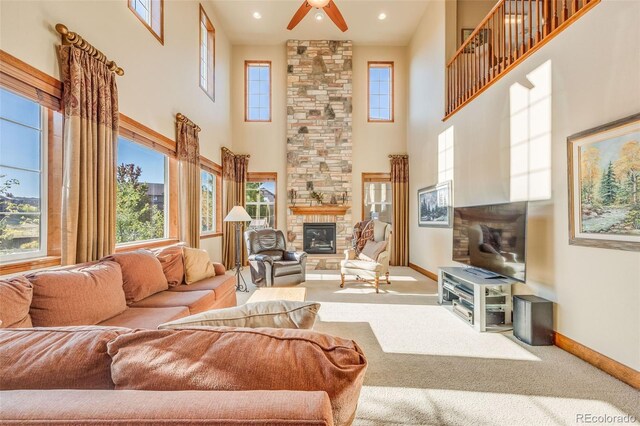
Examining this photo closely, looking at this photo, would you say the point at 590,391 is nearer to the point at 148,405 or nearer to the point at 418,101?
the point at 148,405

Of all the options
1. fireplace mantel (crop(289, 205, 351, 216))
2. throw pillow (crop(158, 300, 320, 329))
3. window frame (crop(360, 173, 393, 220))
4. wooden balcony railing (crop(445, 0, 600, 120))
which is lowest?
throw pillow (crop(158, 300, 320, 329))

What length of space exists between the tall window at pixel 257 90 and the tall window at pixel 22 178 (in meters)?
5.30

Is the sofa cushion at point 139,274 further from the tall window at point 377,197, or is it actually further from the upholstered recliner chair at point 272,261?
the tall window at point 377,197

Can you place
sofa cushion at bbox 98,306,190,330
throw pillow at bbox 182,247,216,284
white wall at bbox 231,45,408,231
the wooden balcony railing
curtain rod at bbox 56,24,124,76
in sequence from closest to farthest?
sofa cushion at bbox 98,306,190,330 → curtain rod at bbox 56,24,124,76 → the wooden balcony railing → throw pillow at bbox 182,247,216,284 → white wall at bbox 231,45,408,231

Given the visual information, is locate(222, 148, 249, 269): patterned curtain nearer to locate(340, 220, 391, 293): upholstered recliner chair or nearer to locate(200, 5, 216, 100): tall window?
locate(200, 5, 216, 100): tall window

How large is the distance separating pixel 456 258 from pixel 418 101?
3.92m

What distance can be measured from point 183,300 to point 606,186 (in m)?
3.43

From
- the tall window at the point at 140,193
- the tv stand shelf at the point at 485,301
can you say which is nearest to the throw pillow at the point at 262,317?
the tv stand shelf at the point at 485,301

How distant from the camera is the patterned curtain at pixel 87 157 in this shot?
8.17ft

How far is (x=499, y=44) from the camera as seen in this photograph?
3.86 m

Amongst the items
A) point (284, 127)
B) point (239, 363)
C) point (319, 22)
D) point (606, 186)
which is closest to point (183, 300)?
point (239, 363)

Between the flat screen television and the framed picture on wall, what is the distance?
982 millimetres

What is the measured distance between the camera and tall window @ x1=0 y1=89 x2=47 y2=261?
224cm

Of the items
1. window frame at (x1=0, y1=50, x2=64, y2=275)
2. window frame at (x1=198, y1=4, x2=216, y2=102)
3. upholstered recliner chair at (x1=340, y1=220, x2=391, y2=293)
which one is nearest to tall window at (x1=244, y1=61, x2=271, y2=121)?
window frame at (x1=198, y1=4, x2=216, y2=102)
